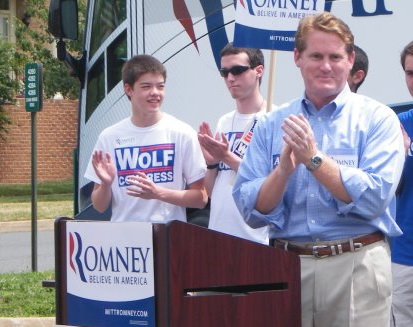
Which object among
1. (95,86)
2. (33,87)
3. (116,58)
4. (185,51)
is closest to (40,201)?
(33,87)

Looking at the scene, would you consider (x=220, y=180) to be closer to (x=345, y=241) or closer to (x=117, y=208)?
(x=117, y=208)

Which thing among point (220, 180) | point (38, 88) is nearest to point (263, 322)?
point (220, 180)

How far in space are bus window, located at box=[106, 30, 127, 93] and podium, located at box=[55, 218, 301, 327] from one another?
3787mm

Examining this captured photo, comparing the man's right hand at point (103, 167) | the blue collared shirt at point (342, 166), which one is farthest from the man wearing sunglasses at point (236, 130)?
the blue collared shirt at point (342, 166)

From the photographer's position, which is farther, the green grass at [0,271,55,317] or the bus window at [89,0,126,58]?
the green grass at [0,271,55,317]

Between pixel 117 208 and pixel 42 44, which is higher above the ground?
pixel 42 44

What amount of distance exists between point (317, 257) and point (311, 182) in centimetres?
28

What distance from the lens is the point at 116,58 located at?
7.22 m


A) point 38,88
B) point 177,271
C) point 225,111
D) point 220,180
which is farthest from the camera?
point 38,88

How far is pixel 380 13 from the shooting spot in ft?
19.0

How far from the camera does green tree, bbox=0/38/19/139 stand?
2308cm

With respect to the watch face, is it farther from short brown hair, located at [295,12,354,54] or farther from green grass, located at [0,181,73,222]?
green grass, located at [0,181,73,222]

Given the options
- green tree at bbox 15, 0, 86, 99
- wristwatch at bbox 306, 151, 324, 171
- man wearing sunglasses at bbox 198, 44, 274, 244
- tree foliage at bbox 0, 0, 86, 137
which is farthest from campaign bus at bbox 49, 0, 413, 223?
tree foliage at bbox 0, 0, 86, 137

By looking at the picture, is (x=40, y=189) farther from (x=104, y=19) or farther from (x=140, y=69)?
(x=140, y=69)
